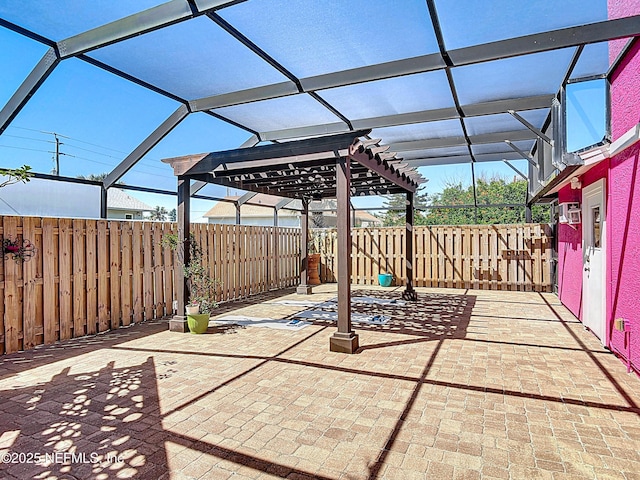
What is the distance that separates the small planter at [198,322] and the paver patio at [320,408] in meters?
0.25

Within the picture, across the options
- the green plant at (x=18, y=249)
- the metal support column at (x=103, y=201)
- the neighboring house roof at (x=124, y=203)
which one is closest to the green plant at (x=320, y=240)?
the neighboring house roof at (x=124, y=203)

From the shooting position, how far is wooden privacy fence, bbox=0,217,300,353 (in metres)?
4.52

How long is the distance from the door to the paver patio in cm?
34

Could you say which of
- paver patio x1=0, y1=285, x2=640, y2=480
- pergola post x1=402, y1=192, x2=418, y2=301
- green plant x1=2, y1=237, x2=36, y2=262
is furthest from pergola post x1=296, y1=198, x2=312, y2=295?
green plant x1=2, y1=237, x2=36, y2=262

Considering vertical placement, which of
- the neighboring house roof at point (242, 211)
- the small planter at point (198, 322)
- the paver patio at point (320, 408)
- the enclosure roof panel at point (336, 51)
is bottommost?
the paver patio at point (320, 408)

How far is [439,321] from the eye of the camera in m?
6.06

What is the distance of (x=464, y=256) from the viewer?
10.0m

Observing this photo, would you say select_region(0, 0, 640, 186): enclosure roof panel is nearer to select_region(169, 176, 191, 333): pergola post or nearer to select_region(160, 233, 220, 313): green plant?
select_region(169, 176, 191, 333): pergola post

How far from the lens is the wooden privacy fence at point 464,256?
9367 millimetres

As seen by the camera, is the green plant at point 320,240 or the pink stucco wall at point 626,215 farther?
the green plant at point 320,240

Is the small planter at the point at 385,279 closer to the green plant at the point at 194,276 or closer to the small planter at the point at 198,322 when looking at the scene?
the green plant at the point at 194,276

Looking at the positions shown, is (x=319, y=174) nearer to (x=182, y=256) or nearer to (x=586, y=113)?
(x=182, y=256)

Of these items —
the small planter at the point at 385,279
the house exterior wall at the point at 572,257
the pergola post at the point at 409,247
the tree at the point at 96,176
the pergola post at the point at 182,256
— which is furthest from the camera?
the small planter at the point at 385,279

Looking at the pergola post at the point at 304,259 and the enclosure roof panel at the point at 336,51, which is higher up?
the enclosure roof panel at the point at 336,51
